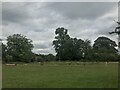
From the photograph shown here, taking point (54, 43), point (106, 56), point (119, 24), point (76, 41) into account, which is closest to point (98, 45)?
point (76, 41)

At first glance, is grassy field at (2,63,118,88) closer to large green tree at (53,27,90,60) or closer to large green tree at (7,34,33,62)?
large green tree at (7,34,33,62)

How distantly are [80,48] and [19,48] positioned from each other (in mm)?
24929

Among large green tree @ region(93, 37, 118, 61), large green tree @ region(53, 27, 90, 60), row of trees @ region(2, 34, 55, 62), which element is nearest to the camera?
large green tree @ region(93, 37, 118, 61)

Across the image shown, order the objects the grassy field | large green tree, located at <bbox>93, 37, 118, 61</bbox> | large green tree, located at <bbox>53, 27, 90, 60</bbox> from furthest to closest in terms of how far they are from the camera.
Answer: large green tree, located at <bbox>53, 27, 90, 60</bbox> → large green tree, located at <bbox>93, 37, 118, 61</bbox> → the grassy field

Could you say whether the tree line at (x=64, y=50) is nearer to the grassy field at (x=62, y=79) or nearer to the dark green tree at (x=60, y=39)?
the dark green tree at (x=60, y=39)

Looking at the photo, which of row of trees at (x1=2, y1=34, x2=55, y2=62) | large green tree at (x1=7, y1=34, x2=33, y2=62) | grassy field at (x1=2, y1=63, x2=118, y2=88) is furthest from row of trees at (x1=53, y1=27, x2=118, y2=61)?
grassy field at (x1=2, y1=63, x2=118, y2=88)

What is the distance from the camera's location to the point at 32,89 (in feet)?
57.5

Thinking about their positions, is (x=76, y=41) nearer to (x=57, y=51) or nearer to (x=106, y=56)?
(x=57, y=51)

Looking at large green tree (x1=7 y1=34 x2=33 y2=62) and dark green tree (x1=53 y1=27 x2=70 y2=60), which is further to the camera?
dark green tree (x1=53 y1=27 x2=70 y2=60)

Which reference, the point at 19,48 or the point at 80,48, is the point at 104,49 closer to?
the point at 80,48

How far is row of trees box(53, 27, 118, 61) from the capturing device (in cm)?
10592

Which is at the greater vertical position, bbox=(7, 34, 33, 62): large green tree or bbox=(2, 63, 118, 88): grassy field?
bbox=(7, 34, 33, 62): large green tree

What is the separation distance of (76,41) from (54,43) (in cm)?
1018

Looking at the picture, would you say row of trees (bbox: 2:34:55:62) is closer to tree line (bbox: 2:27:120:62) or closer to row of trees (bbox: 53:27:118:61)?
tree line (bbox: 2:27:120:62)
